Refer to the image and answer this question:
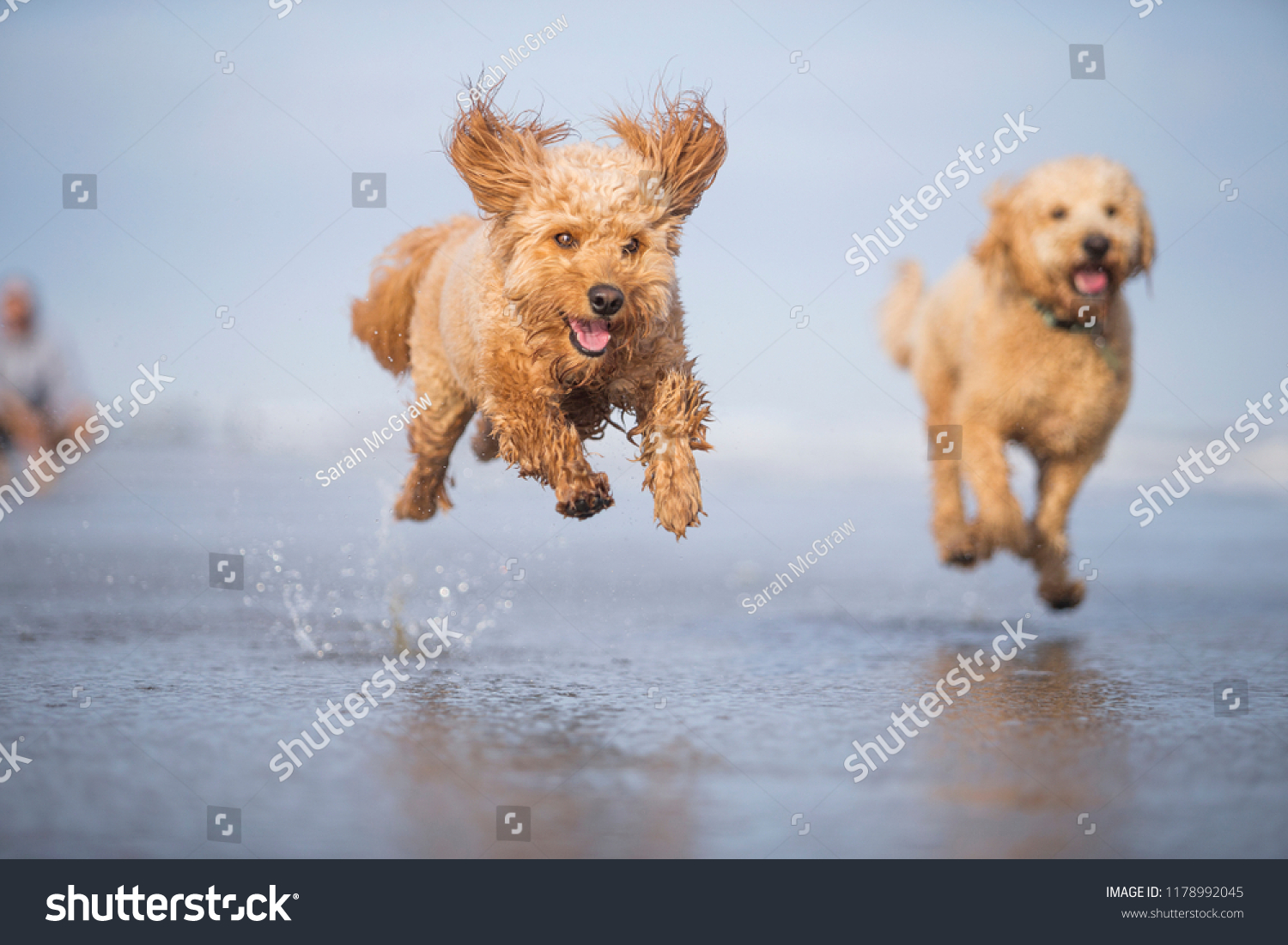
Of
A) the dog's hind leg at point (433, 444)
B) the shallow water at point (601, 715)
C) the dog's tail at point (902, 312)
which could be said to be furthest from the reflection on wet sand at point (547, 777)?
the dog's tail at point (902, 312)

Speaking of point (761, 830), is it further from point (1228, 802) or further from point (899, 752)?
point (1228, 802)

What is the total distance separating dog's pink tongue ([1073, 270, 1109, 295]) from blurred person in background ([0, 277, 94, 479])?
6683 millimetres

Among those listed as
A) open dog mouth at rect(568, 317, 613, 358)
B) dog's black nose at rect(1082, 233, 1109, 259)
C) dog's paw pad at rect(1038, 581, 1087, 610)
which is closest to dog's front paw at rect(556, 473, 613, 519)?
open dog mouth at rect(568, 317, 613, 358)

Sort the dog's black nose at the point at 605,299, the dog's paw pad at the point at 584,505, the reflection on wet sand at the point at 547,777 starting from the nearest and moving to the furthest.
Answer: the reflection on wet sand at the point at 547,777 → the dog's black nose at the point at 605,299 → the dog's paw pad at the point at 584,505

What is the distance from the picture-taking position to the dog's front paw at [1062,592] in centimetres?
704

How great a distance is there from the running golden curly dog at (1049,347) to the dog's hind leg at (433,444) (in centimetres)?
268

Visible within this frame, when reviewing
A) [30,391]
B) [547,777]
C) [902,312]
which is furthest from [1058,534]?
[30,391]

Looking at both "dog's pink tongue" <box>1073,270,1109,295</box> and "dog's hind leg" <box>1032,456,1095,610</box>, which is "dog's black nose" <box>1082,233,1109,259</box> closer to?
"dog's pink tongue" <box>1073,270,1109,295</box>

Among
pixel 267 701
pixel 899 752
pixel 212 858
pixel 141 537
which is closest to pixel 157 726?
pixel 267 701

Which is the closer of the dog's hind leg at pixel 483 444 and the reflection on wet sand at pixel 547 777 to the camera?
the reflection on wet sand at pixel 547 777

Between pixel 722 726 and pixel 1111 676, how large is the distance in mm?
1941

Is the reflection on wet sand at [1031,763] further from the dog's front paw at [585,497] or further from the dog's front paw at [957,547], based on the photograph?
the dog's front paw at [957,547]

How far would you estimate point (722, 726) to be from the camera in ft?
14.5

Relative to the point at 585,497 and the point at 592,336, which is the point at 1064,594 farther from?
the point at 592,336
